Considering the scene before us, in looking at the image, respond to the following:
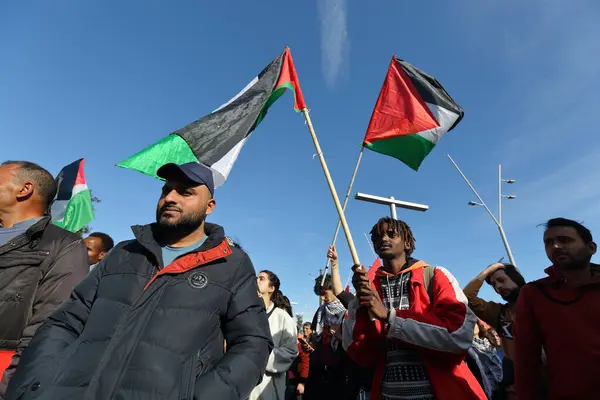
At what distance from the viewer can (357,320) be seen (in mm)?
2990

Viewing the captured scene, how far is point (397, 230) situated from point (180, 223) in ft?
6.20

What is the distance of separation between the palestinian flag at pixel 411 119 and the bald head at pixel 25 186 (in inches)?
127

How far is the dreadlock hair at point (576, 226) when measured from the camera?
303cm

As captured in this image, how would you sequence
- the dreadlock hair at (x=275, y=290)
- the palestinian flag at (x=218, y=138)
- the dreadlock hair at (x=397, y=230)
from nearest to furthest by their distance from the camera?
1. the dreadlock hair at (x=397, y=230)
2. the palestinian flag at (x=218, y=138)
3. the dreadlock hair at (x=275, y=290)

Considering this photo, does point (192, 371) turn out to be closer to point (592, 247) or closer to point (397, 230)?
point (397, 230)

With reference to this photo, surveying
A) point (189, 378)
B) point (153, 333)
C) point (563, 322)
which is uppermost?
point (563, 322)

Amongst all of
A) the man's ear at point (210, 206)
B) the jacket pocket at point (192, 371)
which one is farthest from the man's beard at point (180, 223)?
the jacket pocket at point (192, 371)

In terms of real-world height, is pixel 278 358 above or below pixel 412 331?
below

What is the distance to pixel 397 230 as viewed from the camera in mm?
3379

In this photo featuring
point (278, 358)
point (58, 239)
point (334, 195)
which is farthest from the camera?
point (278, 358)

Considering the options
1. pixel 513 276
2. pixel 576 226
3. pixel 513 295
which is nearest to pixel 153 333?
pixel 576 226

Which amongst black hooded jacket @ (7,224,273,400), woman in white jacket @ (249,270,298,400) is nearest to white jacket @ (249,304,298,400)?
woman in white jacket @ (249,270,298,400)

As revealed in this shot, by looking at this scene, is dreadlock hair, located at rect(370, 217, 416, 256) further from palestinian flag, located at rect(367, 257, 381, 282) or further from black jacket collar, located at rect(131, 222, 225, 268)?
black jacket collar, located at rect(131, 222, 225, 268)

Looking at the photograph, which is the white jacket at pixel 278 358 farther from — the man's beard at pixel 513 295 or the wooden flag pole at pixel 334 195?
the man's beard at pixel 513 295
